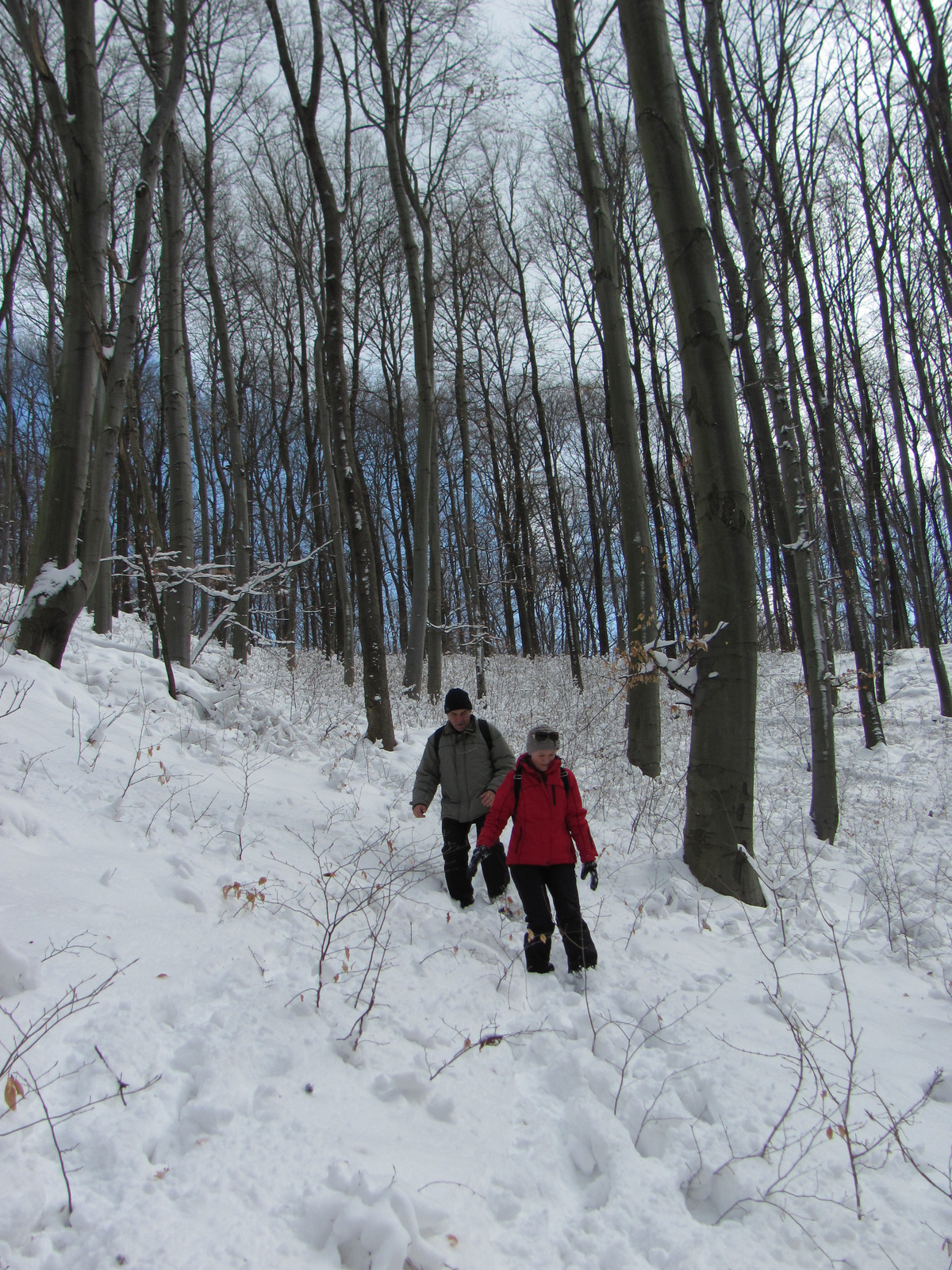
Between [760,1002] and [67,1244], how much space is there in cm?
305

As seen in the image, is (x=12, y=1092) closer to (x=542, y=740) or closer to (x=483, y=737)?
(x=542, y=740)

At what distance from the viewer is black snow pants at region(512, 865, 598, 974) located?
3.45 meters

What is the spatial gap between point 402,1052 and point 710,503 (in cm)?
389

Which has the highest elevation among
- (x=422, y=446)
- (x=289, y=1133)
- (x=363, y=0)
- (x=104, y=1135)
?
(x=363, y=0)

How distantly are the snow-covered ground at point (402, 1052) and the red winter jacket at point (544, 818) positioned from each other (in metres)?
0.57

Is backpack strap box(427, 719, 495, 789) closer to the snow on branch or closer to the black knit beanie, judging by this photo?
the black knit beanie

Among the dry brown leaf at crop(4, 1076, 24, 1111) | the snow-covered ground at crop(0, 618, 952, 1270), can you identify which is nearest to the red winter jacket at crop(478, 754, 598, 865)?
the snow-covered ground at crop(0, 618, 952, 1270)

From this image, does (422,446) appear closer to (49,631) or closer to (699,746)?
(49,631)

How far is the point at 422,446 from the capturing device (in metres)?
11.2

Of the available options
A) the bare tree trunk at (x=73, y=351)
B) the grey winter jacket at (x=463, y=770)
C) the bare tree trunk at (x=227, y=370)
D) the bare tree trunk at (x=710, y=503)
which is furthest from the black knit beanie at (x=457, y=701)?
the bare tree trunk at (x=227, y=370)

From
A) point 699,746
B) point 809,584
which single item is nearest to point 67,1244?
point 699,746

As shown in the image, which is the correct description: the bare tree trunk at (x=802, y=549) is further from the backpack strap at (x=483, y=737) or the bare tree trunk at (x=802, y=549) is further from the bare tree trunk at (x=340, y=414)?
the bare tree trunk at (x=340, y=414)

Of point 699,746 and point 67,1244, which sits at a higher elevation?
point 699,746

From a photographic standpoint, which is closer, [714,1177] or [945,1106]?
[714,1177]
